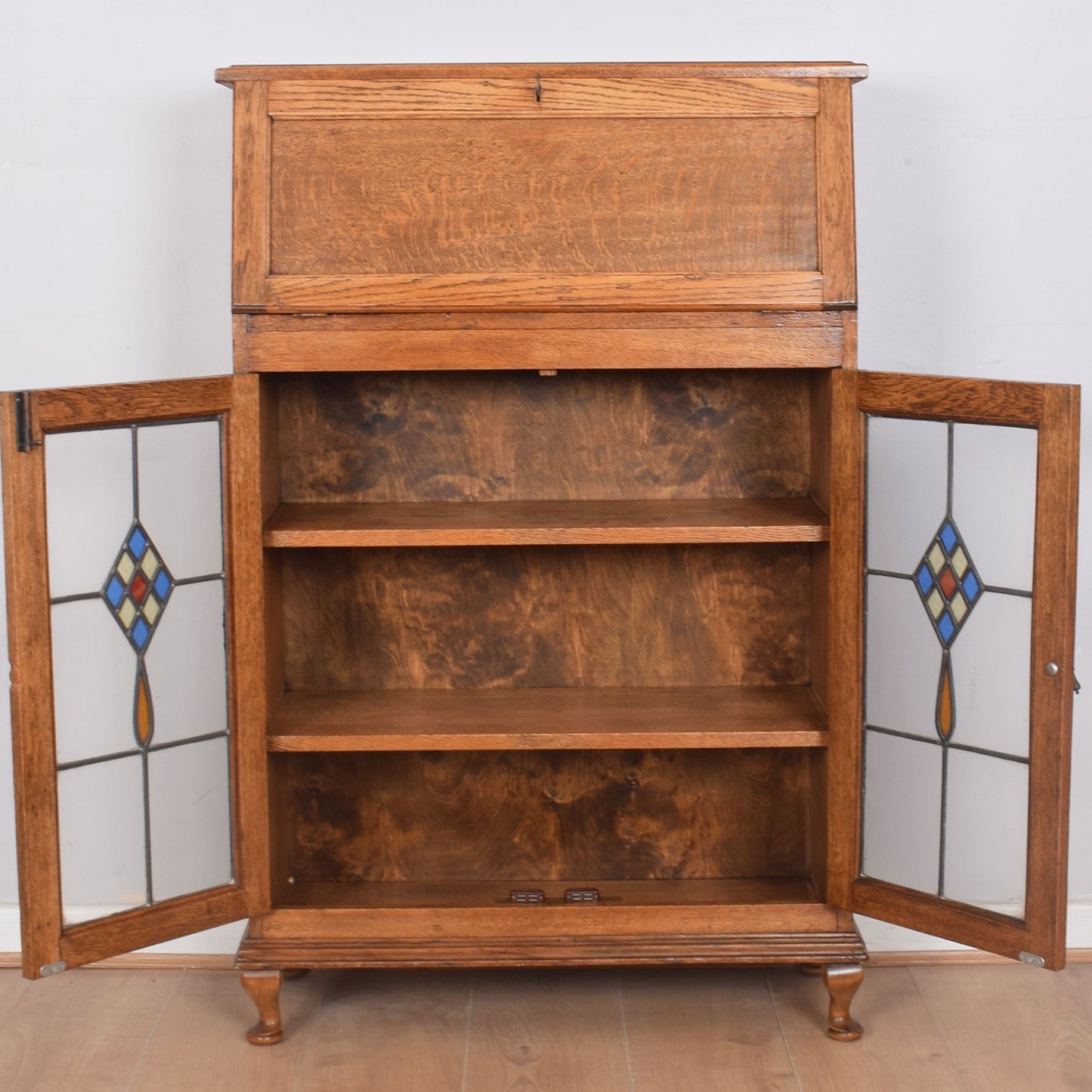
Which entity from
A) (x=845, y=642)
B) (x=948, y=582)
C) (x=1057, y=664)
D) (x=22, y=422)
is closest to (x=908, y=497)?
(x=948, y=582)

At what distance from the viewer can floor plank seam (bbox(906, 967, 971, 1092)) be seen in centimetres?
259

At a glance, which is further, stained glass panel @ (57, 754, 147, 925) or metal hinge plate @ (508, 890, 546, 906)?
metal hinge plate @ (508, 890, 546, 906)

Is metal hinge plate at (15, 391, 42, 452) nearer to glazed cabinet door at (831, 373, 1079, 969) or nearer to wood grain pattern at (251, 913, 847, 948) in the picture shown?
wood grain pattern at (251, 913, 847, 948)

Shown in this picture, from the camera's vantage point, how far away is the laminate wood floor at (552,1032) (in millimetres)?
2598

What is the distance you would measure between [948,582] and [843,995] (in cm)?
85

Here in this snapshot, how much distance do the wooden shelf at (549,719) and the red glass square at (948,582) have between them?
1.16 feet

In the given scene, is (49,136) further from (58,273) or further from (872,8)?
(872,8)

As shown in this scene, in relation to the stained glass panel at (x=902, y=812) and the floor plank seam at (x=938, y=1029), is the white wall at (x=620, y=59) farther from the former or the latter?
the floor plank seam at (x=938, y=1029)

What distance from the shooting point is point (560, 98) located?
2.51m

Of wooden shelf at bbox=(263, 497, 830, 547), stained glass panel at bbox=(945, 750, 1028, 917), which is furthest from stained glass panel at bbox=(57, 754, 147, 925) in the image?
stained glass panel at bbox=(945, 750, 1028, 917)

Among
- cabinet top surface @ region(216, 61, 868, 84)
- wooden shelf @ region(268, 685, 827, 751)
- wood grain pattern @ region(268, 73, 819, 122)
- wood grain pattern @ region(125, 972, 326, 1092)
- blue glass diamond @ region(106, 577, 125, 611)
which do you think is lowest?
wood grain pattern @ region(125, 972, 326, 1092)

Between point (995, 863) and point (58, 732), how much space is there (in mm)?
1771

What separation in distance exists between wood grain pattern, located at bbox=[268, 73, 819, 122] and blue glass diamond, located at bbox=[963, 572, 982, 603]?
886mm

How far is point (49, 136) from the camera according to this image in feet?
9.33
